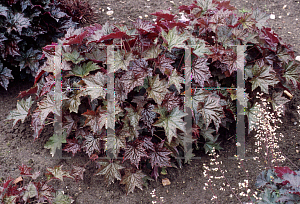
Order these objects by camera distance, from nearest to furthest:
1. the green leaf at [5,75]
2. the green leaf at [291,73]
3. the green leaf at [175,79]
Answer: the green leaf at [175,79]
the green leaf at [291,73]
the green leaf at [5,75]

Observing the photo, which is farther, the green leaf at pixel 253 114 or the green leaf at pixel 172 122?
the green leaf at pixel 253 114

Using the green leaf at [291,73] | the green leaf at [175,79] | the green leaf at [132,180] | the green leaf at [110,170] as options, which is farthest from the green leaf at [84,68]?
the green leaf at [291,73]

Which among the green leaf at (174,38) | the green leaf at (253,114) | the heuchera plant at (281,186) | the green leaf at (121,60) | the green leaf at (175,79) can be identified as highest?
the green leaf at (174,38)

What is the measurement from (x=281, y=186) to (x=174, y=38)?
1304 millimetres

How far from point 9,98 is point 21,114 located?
2.74ft

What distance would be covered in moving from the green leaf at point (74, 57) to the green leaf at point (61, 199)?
3.48 feet

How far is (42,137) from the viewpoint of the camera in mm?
2650

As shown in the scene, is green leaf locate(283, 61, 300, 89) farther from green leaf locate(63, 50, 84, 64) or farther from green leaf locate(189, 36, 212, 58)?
green leaf locate(63, 50, 84, 64)

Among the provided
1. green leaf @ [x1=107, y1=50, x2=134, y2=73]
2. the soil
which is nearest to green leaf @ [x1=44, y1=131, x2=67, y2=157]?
the soil

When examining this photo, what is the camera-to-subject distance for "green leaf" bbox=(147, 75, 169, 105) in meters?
2.00

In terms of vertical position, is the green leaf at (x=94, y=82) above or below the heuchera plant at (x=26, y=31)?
below

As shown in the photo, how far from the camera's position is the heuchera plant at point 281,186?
1494mm

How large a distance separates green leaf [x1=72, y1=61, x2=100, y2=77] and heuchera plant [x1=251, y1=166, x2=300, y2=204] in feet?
4.86

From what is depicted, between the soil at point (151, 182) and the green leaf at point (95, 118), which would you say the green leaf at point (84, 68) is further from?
the soil at point (151, 182)
